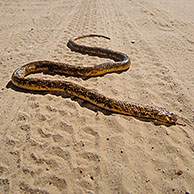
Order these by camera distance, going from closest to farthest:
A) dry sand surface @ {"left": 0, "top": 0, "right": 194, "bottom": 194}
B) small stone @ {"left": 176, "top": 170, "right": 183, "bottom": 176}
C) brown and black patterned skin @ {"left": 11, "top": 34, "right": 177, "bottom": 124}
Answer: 1. dry sand surface @ {"left": 0, "top": 0, "right": 194, "bottom": 194}
2. small stone @ {"left": 176, "top": 170, "right": 183, "bottom": 176}
3. brown and black patterned skin @ {"left": 11, "top": 34, "right": 177, "bottom": 124}

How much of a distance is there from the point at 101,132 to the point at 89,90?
1208 mm

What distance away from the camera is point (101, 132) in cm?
355

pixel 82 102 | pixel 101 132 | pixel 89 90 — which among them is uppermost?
pixel 89 90

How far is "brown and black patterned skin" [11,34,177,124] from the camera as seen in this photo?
3836 mm

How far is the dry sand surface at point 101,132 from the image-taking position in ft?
9.00

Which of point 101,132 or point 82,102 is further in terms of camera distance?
point 82,102

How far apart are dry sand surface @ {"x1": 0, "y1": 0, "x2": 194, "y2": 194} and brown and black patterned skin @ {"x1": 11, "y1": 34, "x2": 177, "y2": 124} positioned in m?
0.19

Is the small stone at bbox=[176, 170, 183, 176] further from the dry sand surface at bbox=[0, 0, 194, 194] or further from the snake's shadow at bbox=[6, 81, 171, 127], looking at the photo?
the snake's shadow at bbox=[6, 81, 171, 127]

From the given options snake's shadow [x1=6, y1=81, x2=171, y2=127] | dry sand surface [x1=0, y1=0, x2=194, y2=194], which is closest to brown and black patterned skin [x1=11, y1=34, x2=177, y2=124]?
snake's shadow [x1=6, y1=81, x2=171, y2=127]

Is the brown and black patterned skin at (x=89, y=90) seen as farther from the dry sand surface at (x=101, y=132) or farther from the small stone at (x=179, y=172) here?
the small stone at (x=179, y=172)

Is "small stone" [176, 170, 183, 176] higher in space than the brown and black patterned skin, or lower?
lower

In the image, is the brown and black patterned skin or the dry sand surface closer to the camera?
the dry sand surface

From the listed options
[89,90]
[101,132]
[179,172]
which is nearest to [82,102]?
[89,90]

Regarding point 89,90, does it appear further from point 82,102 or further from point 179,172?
point 179,172
